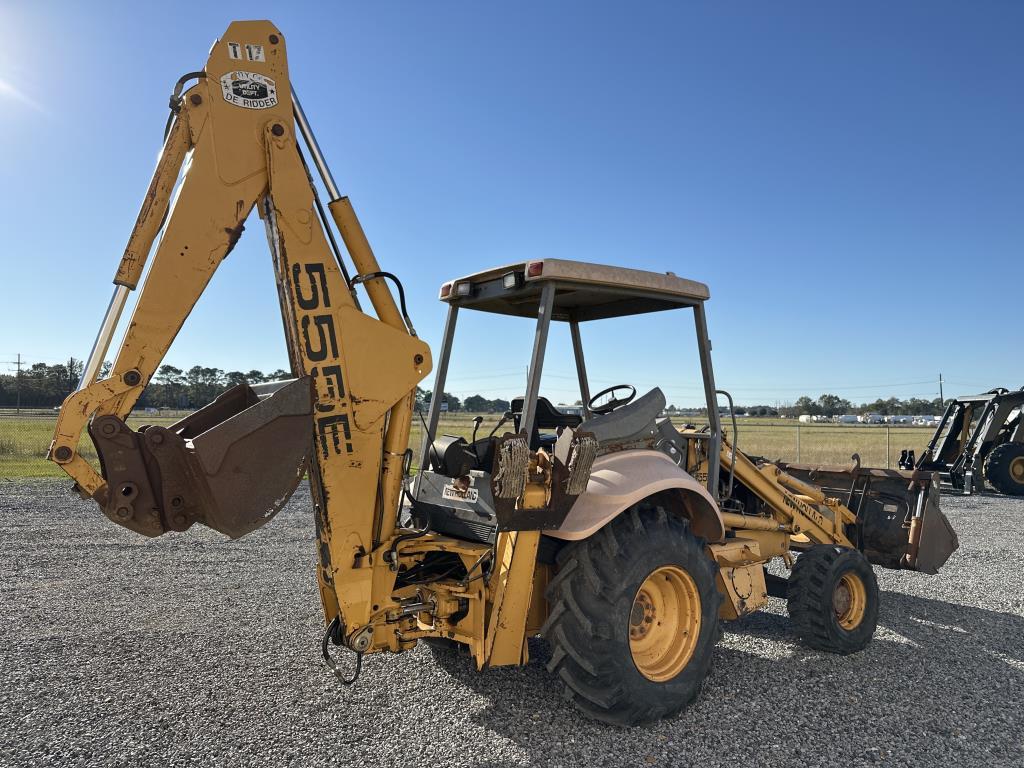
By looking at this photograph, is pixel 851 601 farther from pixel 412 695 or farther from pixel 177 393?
pixel 177 393

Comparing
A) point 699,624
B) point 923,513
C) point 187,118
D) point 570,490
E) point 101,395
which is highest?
point 187,118

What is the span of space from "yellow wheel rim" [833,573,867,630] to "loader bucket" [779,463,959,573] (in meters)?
1.01

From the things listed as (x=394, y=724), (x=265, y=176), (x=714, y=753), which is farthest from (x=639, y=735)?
(x=265, y=176)

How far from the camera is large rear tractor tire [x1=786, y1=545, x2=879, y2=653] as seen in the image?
512 centimetres

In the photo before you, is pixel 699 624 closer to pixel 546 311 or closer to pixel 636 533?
pixel 636 533

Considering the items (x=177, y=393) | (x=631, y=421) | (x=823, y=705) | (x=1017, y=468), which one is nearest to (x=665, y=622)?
(x=823, y=705)

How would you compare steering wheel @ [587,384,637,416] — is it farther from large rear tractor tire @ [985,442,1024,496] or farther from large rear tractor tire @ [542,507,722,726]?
large rear tractor tire @ [985,442,1024,496]

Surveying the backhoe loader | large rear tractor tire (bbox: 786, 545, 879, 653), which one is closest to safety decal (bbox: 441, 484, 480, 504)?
the backhoe loader

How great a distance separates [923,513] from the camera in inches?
241

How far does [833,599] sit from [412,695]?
3.09 meters

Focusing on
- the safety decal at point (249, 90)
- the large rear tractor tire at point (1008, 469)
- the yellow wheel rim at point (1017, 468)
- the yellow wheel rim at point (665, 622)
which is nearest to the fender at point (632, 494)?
the yellow wheel rim at point (665, 622)

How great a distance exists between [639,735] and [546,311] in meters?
2.36

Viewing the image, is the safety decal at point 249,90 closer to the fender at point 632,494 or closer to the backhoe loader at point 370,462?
the backhoe loader at point 370,462

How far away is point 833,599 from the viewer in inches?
206
